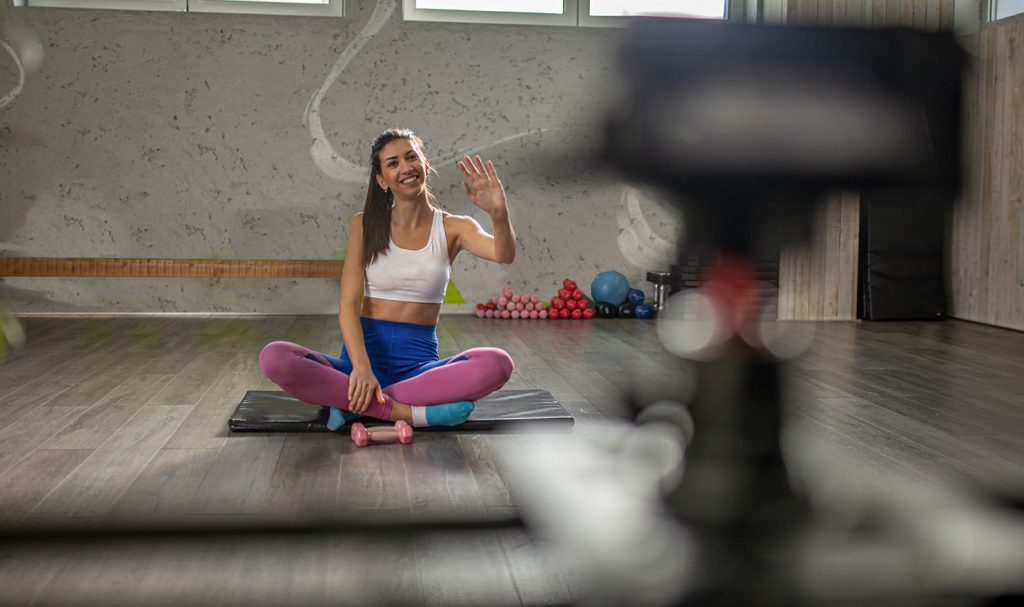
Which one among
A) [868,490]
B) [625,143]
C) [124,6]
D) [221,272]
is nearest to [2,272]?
[221,272]

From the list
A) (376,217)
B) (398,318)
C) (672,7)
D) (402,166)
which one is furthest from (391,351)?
(672,7)

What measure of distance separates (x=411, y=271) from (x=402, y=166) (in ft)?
1.01

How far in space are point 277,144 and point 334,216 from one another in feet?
1.92

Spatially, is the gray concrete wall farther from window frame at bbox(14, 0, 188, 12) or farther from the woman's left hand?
the woman's left hand

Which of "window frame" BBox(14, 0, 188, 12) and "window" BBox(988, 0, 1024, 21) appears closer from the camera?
"window" BBox(988, 0, 1024, 21)

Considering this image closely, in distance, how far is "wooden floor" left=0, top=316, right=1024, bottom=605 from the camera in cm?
157

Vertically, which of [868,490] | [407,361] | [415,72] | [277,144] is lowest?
[868,490]

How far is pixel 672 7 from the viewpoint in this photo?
0.57 m

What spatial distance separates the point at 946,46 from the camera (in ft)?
1.72

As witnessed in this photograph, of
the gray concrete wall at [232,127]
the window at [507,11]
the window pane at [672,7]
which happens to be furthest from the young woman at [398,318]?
the window at [507,11]

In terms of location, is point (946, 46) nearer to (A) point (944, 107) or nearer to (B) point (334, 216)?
(A) point (944, 107)

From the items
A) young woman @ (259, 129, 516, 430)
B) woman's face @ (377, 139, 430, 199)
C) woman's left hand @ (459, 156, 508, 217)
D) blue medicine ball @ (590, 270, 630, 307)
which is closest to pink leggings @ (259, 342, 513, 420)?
young woman @ (259, 129, 516, 430)

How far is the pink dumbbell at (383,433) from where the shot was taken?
2.63 meters

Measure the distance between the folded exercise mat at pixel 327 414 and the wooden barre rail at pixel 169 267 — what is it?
117 inches
